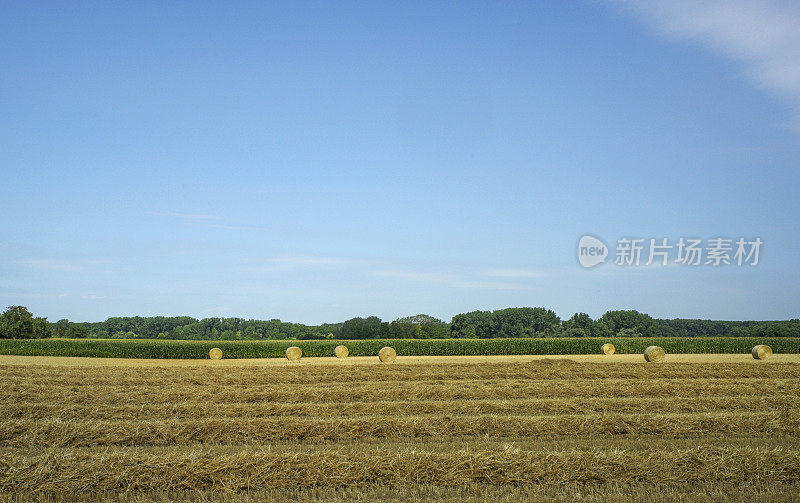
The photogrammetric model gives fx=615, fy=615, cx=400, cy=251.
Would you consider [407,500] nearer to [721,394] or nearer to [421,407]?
[421,407]

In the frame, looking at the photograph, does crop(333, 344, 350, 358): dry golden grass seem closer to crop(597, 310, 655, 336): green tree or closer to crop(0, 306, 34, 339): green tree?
crop(0, 306, 34, 339): green tree

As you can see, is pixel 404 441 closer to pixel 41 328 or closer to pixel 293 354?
pixel 293 354

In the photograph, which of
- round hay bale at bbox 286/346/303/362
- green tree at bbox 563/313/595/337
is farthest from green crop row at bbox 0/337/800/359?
green tree at bbox 563/313/595/337

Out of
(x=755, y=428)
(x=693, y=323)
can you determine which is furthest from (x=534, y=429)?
(x=693, y=323)

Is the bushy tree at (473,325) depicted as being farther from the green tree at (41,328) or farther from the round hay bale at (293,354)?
the green tree at (41,328)

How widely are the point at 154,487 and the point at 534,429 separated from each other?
6.29 meters

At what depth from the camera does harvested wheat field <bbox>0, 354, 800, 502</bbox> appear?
7.71 m

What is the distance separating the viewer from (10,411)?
1285 centimetres

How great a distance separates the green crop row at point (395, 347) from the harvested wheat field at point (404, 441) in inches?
848

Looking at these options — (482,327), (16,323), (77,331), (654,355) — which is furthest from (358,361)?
(482,327)

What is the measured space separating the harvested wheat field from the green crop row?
21.5 m

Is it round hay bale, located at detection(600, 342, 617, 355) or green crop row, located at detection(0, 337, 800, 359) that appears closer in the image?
green crop row, located at detection(0, 337, 800, 359)

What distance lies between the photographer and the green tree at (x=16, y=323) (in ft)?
167

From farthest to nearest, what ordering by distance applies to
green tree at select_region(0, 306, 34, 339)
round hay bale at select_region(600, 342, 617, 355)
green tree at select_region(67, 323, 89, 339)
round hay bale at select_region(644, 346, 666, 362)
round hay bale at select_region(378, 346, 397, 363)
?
green tree at select_region(67, 323, 89, 339)
green tree at select_region(0, 306, 34, 339)
round hay bale at select_region(600, 342, 617, 355)
round hay bale at select_region(378, 346, 397, 363)
round hay bale at select_region(644, 346, 666, 362)
